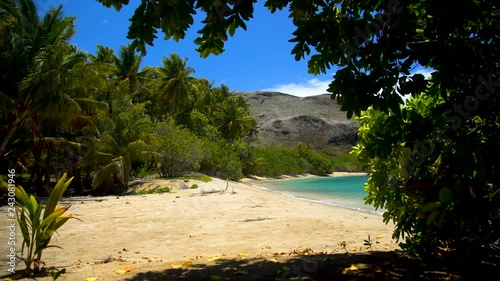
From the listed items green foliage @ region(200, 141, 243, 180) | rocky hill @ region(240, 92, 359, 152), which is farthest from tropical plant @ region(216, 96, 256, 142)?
rocky hill @ region(240, 92, 359, 152)

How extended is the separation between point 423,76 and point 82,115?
15696mm

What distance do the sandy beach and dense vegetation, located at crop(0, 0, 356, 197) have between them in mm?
2886

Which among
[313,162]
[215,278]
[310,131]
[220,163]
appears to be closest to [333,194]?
[220,163]

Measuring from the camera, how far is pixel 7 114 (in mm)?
13641

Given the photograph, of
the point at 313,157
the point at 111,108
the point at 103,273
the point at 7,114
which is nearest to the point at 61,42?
the point at 7,114

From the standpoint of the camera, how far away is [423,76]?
2074mm

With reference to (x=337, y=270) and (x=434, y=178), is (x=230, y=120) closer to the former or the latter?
(x=337, y=270)

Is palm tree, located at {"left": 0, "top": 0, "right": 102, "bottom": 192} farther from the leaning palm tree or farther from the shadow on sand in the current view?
the shadow on sand

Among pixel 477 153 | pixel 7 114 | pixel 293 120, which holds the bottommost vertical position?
pixel 477 153

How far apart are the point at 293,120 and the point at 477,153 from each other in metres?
110

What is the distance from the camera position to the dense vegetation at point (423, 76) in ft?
6.33

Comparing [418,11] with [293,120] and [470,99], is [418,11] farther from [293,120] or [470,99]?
[293,120]

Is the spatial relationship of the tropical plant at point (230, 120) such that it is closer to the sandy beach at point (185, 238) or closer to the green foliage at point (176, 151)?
the green foliage at point (176, 151)

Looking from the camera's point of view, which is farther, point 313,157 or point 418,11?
point 313,157
